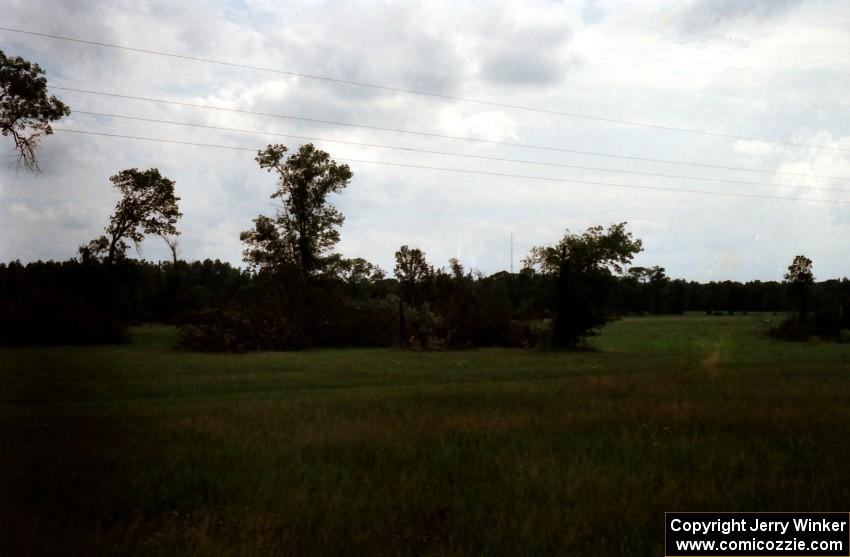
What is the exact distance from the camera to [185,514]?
25.0ft

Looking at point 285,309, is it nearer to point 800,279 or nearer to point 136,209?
point 136,209

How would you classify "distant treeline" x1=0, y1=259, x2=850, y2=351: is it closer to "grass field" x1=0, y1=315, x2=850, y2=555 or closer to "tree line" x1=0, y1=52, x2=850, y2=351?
"tree line" x1=0, y1=52, x2=850, y2=351

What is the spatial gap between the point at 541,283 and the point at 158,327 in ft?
118

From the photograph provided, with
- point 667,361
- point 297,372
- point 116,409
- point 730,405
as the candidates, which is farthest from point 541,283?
point 116,409

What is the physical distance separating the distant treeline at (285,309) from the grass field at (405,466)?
75.0ft

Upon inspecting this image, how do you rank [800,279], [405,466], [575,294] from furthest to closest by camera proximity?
[800,279] < [575,294] < [405,466]

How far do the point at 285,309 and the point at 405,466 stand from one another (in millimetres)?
35218

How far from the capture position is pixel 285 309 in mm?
43781

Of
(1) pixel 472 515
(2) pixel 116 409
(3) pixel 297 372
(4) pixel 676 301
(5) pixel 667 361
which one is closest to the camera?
(1) pixel 472 515

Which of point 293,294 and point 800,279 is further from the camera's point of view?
point 800,279

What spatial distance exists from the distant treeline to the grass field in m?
22.8

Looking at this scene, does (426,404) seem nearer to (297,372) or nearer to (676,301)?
(297,372)

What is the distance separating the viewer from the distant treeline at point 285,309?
4134 centimetres

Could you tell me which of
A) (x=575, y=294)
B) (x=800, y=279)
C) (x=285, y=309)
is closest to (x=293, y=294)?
(x=285, y=309)
